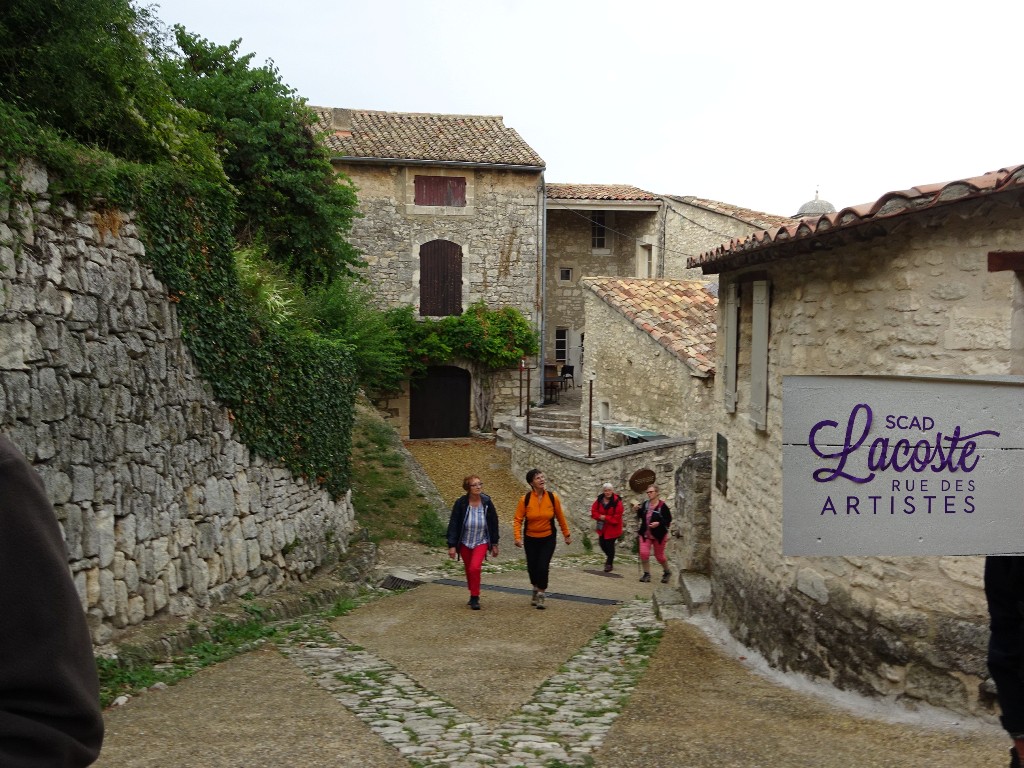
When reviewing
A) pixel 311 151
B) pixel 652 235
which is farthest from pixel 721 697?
pixel 652 235

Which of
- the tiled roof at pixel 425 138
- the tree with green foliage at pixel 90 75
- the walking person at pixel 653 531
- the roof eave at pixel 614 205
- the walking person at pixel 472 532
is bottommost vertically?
the walking person at pixel 653 531

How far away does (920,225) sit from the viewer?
17.4 ft

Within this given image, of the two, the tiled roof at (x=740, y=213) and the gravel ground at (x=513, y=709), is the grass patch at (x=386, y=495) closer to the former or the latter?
the gravel ground at (x=513, y=709)

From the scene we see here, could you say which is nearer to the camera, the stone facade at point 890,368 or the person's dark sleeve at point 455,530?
the stone facade at point 890,368

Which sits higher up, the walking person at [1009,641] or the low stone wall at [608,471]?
the walking person at [1009,641]

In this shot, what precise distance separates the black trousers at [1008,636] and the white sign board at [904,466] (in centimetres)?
15

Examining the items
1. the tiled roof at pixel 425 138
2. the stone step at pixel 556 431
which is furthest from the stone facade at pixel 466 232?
the stone step at pixel 556 431

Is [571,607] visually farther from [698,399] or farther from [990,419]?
[698,399]

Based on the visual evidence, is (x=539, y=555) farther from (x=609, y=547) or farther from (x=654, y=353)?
(x=654, y=353)

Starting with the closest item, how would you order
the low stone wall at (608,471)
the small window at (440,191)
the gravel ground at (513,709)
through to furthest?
the gravel ground at (513,709) < the low stone wall at (608,471) < the small window at (440,191)

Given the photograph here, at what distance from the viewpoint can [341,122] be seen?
23.6 m

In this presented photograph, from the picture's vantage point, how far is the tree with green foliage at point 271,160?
15.2 meters

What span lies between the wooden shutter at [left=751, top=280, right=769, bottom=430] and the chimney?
17646 millimetres

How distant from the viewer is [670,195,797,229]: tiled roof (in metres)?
23.2
